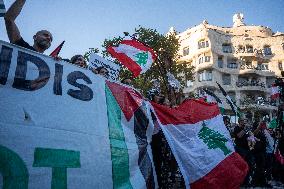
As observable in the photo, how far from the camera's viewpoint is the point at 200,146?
5578 millimetres

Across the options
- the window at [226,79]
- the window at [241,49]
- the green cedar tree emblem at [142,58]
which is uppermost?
the window at [241,49]

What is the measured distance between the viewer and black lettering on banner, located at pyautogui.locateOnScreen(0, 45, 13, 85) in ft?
10.5

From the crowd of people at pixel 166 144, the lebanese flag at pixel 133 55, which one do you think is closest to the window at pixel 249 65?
the crowd of people at pixel 166 144

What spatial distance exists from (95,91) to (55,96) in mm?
782

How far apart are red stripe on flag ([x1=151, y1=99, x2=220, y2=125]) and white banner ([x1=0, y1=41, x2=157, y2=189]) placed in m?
1.05

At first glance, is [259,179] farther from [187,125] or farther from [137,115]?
[137,115]

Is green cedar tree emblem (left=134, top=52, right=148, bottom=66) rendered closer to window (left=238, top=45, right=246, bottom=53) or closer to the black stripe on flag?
the black stripe on flag

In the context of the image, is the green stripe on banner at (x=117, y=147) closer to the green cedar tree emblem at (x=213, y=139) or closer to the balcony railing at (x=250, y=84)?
the green cedar tree emblem at (x=213, y=139)

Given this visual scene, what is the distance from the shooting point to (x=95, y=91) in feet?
14.1

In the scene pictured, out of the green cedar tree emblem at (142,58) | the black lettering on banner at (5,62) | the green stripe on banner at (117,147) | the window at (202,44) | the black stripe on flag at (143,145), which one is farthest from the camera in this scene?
the window at (202,44)

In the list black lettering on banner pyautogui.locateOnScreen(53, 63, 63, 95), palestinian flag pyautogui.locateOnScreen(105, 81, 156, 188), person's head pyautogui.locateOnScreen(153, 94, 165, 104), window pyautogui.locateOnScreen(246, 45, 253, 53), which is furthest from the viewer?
window pyautogui.locateOnScreen(246, 45, 253, 53)

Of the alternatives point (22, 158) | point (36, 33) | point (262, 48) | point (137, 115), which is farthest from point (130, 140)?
point (262, 48)

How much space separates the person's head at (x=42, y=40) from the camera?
4.43 meters

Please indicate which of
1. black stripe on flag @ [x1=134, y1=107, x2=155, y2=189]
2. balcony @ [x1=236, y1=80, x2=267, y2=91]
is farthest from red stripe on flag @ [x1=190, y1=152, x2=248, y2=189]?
balcony @ [x1=236, y1=80, x2=267, y2=91]
